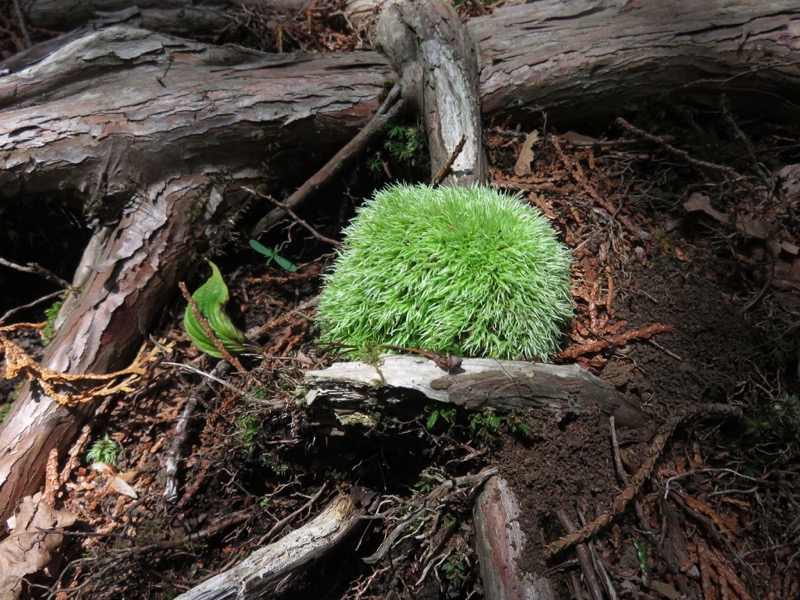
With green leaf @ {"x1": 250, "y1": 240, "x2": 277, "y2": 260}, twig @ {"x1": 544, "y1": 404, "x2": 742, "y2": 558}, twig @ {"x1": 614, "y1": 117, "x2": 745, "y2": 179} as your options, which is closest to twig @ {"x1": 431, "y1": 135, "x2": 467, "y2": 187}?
twig @ {"x1": 614, "y1": 117, "x2": 745, "y2": 179}

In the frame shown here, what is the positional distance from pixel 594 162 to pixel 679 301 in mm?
1222

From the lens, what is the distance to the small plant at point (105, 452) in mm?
3176

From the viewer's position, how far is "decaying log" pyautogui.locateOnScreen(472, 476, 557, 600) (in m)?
1.95

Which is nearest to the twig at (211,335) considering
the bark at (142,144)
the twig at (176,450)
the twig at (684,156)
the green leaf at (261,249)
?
the twig at (176,450)

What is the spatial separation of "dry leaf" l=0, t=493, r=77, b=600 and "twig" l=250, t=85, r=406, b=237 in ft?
7.38

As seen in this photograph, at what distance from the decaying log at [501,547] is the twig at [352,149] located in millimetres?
2322

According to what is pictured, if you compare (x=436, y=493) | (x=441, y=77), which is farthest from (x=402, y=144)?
(x=436, y=493)

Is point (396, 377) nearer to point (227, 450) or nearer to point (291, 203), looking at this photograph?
point (227, 450)

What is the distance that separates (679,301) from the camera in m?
2.82

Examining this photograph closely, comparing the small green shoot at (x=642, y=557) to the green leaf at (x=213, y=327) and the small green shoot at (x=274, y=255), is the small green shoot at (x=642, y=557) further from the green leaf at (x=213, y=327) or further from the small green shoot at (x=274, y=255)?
the small green shoot at (x=274, y=255)

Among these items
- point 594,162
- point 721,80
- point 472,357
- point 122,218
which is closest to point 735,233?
point 594,162

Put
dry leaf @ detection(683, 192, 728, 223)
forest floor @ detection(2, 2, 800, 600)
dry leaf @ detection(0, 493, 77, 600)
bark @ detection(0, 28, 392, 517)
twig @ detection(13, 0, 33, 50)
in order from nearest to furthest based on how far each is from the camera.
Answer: forest floor @ detection(2, 2, 800, 600) < dry leaf @ detection(0, 493, 77, 600) < dry leaf @ detection(683, 192, 728, 223) < bark @ detection(0, 28, 392, 517) < twig @ detection(13, 0, 33, 50)

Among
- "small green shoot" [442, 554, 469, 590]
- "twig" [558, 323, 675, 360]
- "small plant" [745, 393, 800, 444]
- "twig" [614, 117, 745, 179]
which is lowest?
"small green shoot" [442, 554, 469, 590]

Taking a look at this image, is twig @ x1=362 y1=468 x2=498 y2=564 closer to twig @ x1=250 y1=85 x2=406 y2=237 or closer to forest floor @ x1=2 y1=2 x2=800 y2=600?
forest floor @ x1=2 y1=2 x2=800 y2=600
